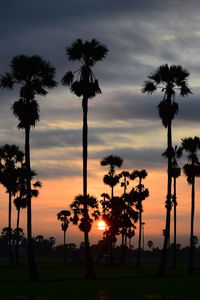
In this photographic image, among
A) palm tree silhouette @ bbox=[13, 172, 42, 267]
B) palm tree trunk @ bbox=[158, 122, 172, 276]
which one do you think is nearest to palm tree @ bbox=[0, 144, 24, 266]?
palm tree silhouette @ bbox=[13, 172, 42, 267]

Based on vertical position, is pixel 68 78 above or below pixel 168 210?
above

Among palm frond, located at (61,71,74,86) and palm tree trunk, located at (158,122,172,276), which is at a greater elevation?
palm frond, located at (61,71,74,86)

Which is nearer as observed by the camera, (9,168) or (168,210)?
(168,210)

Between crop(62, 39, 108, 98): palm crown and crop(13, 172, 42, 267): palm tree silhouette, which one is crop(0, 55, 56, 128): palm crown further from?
crop(13, 172, 42, 267): palm tree silhouette

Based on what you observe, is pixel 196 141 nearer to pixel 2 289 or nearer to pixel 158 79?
pixel 158 79

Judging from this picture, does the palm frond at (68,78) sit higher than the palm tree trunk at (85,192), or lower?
higher

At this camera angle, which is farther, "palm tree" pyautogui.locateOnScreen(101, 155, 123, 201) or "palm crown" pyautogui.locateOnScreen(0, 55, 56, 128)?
"palm tree" pyautogui.locateOnScreen(101, 155, 123, 201)

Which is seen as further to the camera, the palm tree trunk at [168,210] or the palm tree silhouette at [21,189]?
the palm tree silhouette at [21,189]

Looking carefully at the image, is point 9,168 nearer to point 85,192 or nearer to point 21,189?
point 21,189

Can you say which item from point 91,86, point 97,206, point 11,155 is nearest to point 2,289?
point 91,86

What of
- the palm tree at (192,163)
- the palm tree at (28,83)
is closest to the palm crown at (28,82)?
the palm tree at (28,83)

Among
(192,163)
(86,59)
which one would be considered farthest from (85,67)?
(192,163)

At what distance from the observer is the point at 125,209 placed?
120m

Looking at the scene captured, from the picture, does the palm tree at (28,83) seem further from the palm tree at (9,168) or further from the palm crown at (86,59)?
the palm tree at (9,168)
